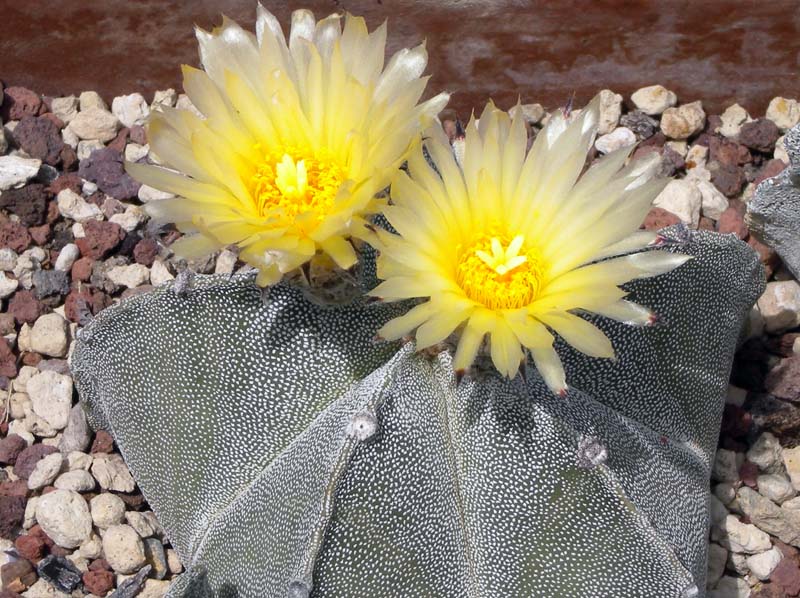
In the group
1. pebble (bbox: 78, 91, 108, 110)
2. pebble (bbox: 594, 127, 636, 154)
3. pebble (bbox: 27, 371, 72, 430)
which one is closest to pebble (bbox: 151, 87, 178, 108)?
pebble (bbox: 78, 91, 108, 110)

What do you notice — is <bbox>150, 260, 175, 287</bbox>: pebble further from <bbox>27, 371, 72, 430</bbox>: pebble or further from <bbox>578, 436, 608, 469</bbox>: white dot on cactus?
<bbox>578, 436, 608, 469</bbox>: white dot on cactus

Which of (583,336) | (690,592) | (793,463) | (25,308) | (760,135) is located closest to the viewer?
(583,336)

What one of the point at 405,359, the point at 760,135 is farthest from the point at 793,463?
the point at 405,359

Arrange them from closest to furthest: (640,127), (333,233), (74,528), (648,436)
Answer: (333,233) < (648,436) < (74,528) < (640,127)

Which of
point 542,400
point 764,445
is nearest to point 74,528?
point 542,400

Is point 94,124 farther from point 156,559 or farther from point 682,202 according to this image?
point 682,202

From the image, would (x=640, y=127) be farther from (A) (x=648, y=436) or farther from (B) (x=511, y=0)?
(A) (x=648, y=436)
